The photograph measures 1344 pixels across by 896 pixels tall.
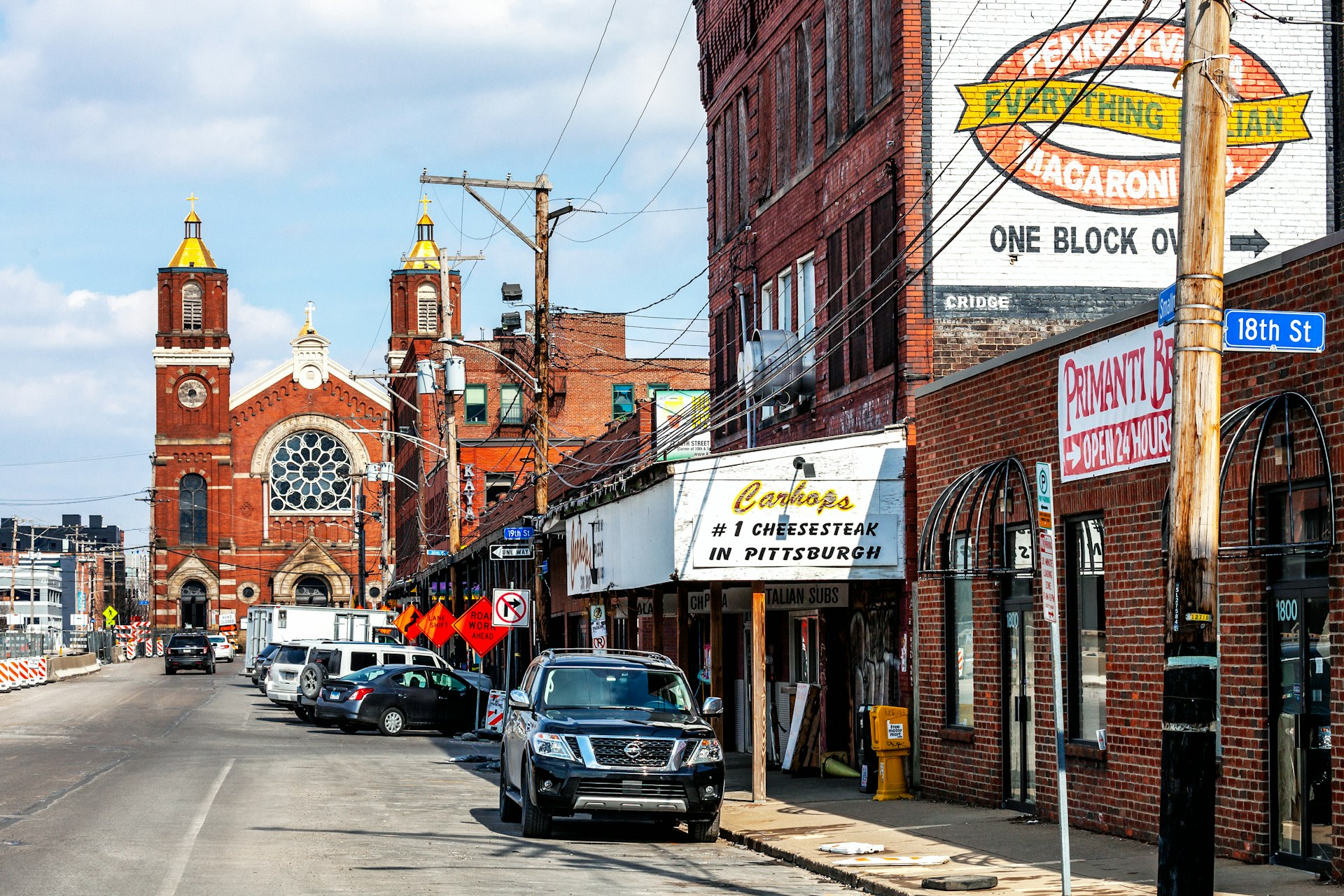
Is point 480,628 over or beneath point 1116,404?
beneath

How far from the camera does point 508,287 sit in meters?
43.5

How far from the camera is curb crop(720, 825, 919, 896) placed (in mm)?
12688

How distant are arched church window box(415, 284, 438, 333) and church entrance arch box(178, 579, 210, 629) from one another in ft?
68.6

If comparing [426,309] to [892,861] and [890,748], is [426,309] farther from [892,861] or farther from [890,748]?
[892,861]

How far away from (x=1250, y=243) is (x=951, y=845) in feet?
33.6

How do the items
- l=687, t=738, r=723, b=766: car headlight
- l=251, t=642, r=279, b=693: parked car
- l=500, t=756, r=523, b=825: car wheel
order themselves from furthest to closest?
l=251, t=642, r=279, b=693: parked car → l=500, t=756, r=523, b=825: car wheel → l=687, t=738, r=723, b=766: car headlight

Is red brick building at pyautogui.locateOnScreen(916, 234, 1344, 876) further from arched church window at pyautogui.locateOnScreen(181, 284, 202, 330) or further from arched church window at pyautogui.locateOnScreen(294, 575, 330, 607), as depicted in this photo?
arched church window at pyautogui.locateOnScreen(181, 284, 202, 330)

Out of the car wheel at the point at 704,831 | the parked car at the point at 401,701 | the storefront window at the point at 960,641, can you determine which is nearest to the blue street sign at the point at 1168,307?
the car wheel at the point at 704,831

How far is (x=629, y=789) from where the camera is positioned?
15.9 meters

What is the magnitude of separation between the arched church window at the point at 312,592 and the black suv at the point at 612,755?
91100 millimetres

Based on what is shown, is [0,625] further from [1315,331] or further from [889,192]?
[1315,331]

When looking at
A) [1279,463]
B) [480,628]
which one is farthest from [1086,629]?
[480,628]

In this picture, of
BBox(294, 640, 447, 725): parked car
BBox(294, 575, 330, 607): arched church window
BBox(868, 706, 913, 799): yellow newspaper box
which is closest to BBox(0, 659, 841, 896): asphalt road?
BBox(868, 706, 913, 799): yellow newspaper box

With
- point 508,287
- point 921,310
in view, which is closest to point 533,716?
point 921,310
